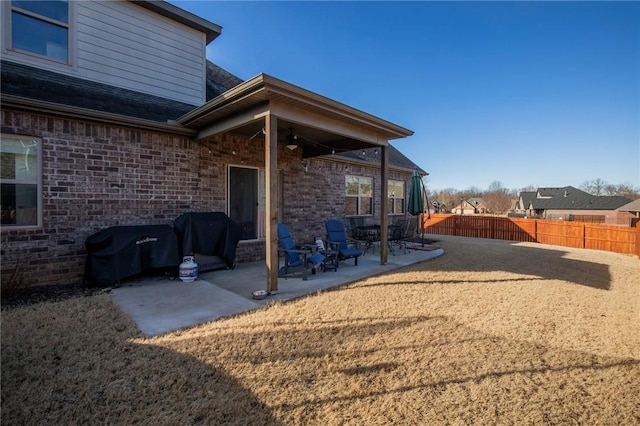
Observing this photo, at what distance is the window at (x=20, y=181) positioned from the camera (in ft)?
15.6

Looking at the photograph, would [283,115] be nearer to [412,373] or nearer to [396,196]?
[412,373]

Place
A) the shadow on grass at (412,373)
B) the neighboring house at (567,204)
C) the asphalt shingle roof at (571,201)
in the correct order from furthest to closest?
1. the asphalt shingle roof at (571,201)
2. the neighboring house at (567,204)
3. the shadow on grass at (412,373)

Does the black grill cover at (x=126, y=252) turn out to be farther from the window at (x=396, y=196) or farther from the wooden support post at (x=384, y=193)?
the window at (x=396, y=196)

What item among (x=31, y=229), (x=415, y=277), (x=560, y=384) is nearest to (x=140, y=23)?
(x=31, y=229)

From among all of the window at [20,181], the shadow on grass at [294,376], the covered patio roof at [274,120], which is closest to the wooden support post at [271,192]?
the covered patio roof at [274,120]

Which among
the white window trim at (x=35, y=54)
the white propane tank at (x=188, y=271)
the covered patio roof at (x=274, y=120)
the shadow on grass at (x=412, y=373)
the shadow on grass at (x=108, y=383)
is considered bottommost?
the shadow on grass at (x=412, y=373)

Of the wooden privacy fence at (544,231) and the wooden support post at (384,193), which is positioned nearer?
the wooden support post at (384,193)

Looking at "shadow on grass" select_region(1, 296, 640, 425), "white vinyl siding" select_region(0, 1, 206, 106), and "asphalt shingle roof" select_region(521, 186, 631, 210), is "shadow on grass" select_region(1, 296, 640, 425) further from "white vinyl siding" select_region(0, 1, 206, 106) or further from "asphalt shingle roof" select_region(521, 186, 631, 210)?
"asphalt shingle roof" select_region(521, 186, 631, 210)

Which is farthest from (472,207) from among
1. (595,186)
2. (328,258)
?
(328,258)

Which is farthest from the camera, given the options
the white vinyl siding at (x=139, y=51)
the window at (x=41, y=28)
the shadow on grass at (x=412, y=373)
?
the white vinyl siding at (x=139, y=51)

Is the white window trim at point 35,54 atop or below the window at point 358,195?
atop

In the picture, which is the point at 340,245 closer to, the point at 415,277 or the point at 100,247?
the point at 415,277

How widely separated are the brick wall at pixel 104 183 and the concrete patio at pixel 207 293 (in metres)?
1.20

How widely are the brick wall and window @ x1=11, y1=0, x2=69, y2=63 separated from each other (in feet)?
6.88
